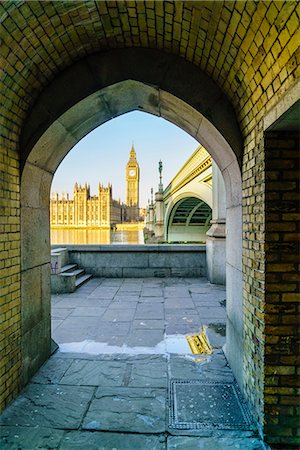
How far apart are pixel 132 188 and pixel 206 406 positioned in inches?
5317

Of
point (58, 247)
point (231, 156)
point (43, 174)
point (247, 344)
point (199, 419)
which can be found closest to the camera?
point (199, 419)

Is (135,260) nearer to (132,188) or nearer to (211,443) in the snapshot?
(211,443)

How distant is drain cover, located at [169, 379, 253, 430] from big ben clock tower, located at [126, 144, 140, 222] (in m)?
129

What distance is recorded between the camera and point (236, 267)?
11.3 ft

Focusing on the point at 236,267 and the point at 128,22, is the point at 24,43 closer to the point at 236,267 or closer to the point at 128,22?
the point at 128,22

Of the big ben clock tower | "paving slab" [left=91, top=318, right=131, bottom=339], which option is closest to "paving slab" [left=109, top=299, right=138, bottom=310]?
"paving slab" [left=91, top=318, right=131, bottom=339]

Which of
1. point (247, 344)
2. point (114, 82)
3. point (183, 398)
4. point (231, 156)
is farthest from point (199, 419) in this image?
point (114, 82)

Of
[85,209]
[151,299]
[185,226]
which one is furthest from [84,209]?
[151,299]

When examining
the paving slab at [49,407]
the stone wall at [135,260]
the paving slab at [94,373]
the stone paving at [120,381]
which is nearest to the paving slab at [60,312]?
the stone paving at [120,381]

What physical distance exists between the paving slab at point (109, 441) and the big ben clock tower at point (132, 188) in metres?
130

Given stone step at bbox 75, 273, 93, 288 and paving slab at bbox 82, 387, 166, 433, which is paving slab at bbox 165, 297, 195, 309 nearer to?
stone step at bbox 75, 273, 93, 288

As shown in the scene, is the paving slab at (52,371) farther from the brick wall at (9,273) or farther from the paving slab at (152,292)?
the paving slab at (152,292)

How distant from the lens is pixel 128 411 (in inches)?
112

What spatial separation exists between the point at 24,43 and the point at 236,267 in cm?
316
